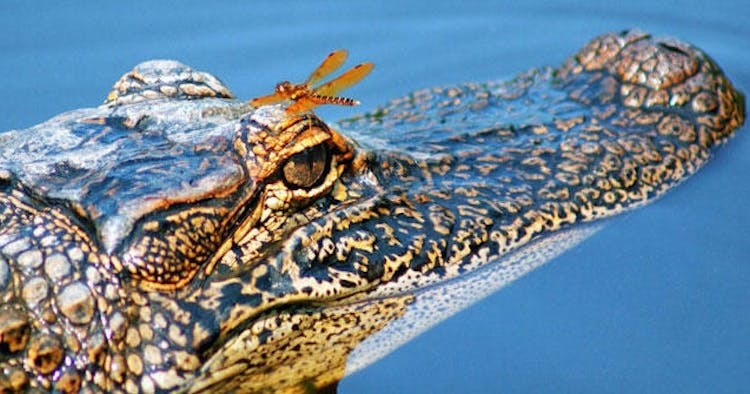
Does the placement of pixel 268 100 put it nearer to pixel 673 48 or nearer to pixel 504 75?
pixel 673 48

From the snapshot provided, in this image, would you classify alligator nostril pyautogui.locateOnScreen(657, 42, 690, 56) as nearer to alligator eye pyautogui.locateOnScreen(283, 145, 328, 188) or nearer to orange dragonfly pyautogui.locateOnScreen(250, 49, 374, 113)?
orange dragonfly pyautogui.locateOnScreen(250, 49, 374, 113)

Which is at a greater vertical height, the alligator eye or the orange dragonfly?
the orange dragonfly

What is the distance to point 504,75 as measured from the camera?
6840 mm

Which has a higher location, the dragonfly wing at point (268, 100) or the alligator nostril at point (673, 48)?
the dragonfly wing at point (268, 100)

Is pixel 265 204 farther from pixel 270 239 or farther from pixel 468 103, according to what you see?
pixel 468 103

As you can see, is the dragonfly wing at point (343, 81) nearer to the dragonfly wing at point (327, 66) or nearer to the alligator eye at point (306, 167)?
the dragonfly wing at point (327, 66)

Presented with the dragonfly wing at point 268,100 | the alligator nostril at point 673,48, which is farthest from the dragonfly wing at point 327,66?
the alligator nostril at point 673,48

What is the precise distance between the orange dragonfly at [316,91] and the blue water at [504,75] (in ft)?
3.34

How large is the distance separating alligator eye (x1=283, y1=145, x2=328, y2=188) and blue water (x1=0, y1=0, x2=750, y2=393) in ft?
2.60

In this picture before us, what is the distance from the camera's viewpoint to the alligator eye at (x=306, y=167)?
3691 mm

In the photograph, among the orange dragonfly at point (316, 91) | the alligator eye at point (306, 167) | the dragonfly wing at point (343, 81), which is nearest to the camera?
the alligator eye at point (306, 167)

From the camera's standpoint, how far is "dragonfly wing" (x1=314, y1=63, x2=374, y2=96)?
4.27 meters

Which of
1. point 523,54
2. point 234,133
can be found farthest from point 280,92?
point 523,54

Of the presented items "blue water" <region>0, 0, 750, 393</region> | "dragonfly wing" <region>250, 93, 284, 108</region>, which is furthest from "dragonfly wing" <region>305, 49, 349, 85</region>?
"blue water" <region>0, 0, 750, 393</region>
